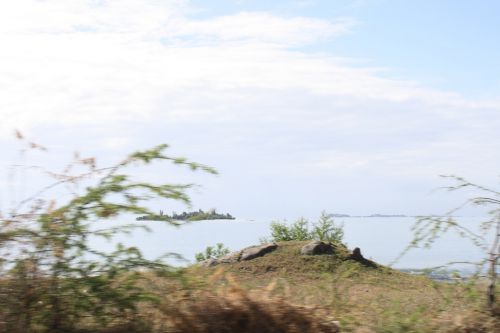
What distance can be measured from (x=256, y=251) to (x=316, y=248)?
1060mm

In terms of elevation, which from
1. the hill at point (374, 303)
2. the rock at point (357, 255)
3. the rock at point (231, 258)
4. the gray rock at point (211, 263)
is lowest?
the hill at point (374, 303)

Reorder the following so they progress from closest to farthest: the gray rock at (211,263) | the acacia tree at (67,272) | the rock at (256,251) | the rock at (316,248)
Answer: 1. the acacia tree at (67,272)
2. the rock at (316,248)
3. the rock at (256,251)
4. the gray rock at (211,263)

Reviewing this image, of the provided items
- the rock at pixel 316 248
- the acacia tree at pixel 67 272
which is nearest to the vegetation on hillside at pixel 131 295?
the acacia tree at pixel 67 272

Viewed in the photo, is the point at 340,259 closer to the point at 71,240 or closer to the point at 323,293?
the point at 323,293

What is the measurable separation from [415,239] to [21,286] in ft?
12.3

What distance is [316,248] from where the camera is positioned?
11.7 metres

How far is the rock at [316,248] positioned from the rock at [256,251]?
23.6 inches

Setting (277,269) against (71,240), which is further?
(277,269)

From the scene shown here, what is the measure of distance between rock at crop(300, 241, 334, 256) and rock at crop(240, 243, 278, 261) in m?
0.60

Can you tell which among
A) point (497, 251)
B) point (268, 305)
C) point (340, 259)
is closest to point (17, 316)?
point (268, 305)

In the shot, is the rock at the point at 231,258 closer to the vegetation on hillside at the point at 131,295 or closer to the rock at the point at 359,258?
the rock at the point at 359,258

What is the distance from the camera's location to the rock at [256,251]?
11758 mm

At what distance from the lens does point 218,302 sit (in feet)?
18.0

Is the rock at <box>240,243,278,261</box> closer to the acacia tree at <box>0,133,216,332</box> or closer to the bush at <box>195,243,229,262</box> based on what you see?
the bush at <box>195,243,229,262</box>
